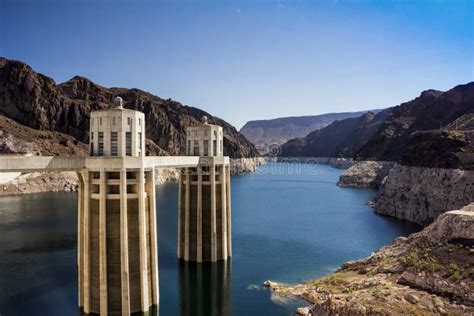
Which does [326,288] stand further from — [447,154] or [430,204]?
[447,154]

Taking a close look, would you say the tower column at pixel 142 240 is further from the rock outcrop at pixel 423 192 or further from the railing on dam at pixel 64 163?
the rock outcrop at pixel 423 192

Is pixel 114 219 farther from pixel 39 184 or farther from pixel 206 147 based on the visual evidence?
pixel 39 184

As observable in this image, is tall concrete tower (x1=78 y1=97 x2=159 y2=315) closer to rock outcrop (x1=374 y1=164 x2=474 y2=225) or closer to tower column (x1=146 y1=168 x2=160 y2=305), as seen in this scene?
tower column (x1=146 y1=168 x2=160 y2=305)

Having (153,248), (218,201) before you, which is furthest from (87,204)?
(218,201)

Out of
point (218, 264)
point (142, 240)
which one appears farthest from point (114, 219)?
point (218, 264)

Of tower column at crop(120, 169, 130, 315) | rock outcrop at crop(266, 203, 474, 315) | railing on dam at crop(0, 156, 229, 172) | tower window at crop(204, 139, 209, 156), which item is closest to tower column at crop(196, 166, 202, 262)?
tower window at crop(204, 139, 209, 156)
